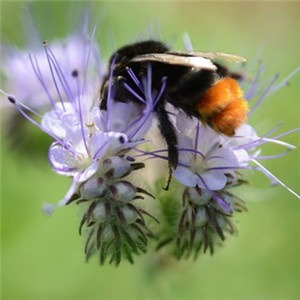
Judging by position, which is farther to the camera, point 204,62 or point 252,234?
point 252,234

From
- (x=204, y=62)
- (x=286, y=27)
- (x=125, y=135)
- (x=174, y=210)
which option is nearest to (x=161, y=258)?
(x=174, y=210)

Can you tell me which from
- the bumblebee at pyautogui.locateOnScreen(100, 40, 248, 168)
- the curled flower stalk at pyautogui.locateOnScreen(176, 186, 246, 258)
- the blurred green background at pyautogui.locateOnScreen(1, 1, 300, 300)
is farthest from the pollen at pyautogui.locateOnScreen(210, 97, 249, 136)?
the blurred green background at pyautogui.locateOnScreen(1, 1, 300, 300)

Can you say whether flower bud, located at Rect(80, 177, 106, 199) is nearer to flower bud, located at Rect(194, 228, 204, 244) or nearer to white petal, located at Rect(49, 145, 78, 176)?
white petal, located at Rect(49, 145, 78, 176)

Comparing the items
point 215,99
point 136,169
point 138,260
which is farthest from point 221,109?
point 138,260

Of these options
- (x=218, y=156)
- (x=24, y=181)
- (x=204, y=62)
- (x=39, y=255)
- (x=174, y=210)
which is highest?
(x=204, y=62)

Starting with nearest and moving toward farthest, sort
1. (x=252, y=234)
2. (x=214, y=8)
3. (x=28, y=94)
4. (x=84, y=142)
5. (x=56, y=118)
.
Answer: (x=84, y=142) → (x=56, y=118) → (x=28, y=94) → (x=252, y=234) → (x=214, y=8)

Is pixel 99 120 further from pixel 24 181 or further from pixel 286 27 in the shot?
pixel 286 27

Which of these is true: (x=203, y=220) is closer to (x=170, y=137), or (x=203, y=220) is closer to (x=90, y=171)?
(x=170, y=137)

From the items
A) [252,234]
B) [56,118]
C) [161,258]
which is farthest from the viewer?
[252,234]
